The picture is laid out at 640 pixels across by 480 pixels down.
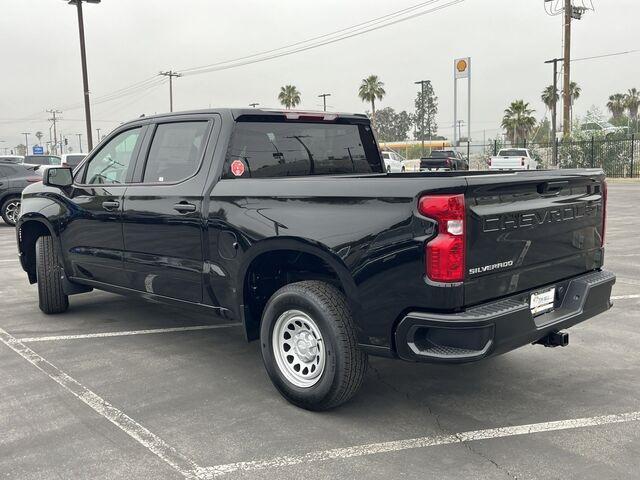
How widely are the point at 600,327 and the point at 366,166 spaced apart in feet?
8.55

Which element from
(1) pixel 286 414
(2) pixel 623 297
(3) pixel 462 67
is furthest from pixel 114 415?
(3) pixel 462 67

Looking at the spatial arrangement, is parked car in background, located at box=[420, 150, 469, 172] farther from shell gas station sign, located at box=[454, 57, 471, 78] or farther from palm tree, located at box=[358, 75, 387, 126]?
palm tree, located at box=[358, 75, 387, 126]

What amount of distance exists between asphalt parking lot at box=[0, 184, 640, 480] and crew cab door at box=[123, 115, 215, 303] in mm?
677

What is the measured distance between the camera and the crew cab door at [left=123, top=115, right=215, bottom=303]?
447 centimetres

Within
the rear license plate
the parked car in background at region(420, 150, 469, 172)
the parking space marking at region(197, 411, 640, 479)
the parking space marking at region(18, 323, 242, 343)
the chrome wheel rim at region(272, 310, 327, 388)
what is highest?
the parked car in background at region(420, 150, 469, 172)

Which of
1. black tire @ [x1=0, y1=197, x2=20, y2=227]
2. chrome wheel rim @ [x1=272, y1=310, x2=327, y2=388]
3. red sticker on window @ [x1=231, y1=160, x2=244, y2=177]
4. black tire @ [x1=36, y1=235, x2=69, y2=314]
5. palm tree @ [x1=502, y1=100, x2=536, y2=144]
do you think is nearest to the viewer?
chrome wheel rim @ [x1=272, y1=310, x2=327, y2=388]

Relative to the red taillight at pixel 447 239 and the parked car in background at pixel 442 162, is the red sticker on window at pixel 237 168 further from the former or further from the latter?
the parked car in background at pixel 442 162

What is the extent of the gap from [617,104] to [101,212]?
103 m

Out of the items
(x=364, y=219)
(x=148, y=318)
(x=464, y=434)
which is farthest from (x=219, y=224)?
(x=148, y=318)

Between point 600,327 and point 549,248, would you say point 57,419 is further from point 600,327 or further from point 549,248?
point 600,327

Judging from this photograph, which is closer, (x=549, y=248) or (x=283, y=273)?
(x=549, y=248)

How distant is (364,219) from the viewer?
3.43m

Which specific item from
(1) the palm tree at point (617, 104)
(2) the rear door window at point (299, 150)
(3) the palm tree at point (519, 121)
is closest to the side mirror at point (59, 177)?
(2) the rear door window at point (299, 150)

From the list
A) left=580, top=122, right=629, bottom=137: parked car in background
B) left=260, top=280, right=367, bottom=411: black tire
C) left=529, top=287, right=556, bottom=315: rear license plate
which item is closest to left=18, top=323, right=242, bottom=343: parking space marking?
left=260, top=280, right=367, bottom=411: black tire
